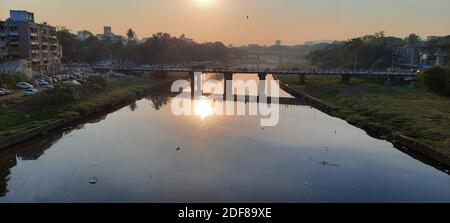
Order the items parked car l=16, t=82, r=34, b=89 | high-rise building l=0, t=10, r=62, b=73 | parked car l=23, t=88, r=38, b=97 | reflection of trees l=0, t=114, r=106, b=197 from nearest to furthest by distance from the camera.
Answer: reflection of trees l=0, t=114, r=106, b=197 → parked car l=23, t=88, r=38, b=97 → parked car l=16, t=82, r=34, b=89 → high-rise building l=0, t=10, r=62, b=73

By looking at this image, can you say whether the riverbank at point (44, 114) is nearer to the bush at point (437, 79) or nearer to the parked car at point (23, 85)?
the parked car at point (23, 85)

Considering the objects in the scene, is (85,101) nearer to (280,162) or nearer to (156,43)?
(280,162)

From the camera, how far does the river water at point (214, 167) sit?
55.4 ft

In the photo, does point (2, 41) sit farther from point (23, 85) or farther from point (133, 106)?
point (133, 106)

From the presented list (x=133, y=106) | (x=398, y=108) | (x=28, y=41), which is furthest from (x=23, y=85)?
(x=398, y=108)

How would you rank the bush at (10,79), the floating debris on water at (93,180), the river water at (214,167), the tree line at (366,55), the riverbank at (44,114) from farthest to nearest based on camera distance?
the tree line at (366,55) → the bush at (10,79) → the riverbank at (44,114) → the floating debris on water at (93,180) → the river water at (214,167)

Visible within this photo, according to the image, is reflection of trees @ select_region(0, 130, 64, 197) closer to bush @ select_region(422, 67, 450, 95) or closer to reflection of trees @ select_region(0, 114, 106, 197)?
reflection of trees @ select_region(0, 114, 106, 197)

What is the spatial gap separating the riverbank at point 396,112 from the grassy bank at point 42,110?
2175cm

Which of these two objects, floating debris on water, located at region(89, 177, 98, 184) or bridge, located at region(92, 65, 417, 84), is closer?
floating debris on water, located at region(89, 177, 98, 184)

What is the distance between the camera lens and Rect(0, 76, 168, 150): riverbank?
25.4 metres

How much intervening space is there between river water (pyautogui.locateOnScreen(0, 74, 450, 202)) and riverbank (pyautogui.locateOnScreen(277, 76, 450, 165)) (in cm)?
116

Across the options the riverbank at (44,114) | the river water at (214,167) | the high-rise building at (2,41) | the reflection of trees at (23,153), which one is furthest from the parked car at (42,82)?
the reflection of trees at (23,153)

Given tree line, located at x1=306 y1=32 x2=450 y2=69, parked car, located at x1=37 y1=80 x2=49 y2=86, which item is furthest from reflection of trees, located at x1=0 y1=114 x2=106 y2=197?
tree line, located at x1=306 y1=32 x2=450 y2=69

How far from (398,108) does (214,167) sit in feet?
66.7
